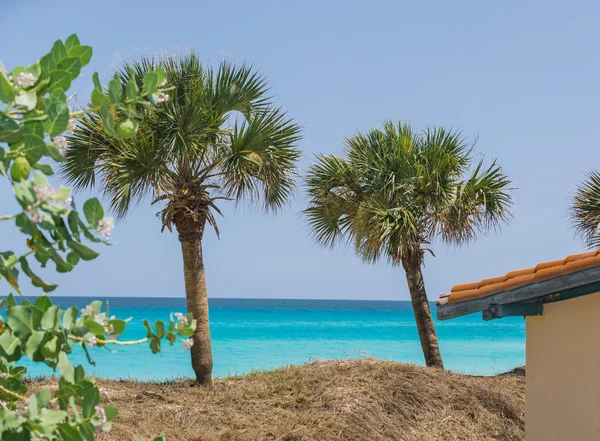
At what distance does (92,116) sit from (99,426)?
997 cm

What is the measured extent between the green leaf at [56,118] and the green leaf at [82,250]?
266mm

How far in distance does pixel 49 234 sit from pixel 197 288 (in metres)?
10.0

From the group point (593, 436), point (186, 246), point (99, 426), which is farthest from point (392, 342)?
point (99, 426)

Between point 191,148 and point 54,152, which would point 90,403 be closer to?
point 54,152

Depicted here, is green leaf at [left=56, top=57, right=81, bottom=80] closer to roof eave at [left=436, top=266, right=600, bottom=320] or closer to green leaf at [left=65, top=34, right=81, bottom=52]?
green leaf at [left=65, top=34, right=81, bottom=52]

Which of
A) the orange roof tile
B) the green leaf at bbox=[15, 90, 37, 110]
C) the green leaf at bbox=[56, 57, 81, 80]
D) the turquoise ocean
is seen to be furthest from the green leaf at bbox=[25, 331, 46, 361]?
the turquoise ocean

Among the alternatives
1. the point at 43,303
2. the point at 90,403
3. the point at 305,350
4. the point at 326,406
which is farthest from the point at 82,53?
the point at 305,350

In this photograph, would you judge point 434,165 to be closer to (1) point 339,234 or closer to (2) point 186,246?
(1) point 339,234

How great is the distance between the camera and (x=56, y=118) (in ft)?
5.13

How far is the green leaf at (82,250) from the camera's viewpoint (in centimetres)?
160

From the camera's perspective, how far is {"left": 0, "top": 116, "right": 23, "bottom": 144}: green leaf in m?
1.50

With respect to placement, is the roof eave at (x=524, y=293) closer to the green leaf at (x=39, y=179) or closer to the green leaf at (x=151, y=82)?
the green leaf at (x=151, y=82)

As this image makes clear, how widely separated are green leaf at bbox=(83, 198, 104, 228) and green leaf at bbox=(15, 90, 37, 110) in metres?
0.25

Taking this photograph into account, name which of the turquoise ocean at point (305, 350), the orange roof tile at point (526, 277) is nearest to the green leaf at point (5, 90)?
the orange roof tile at point (526, 277)
